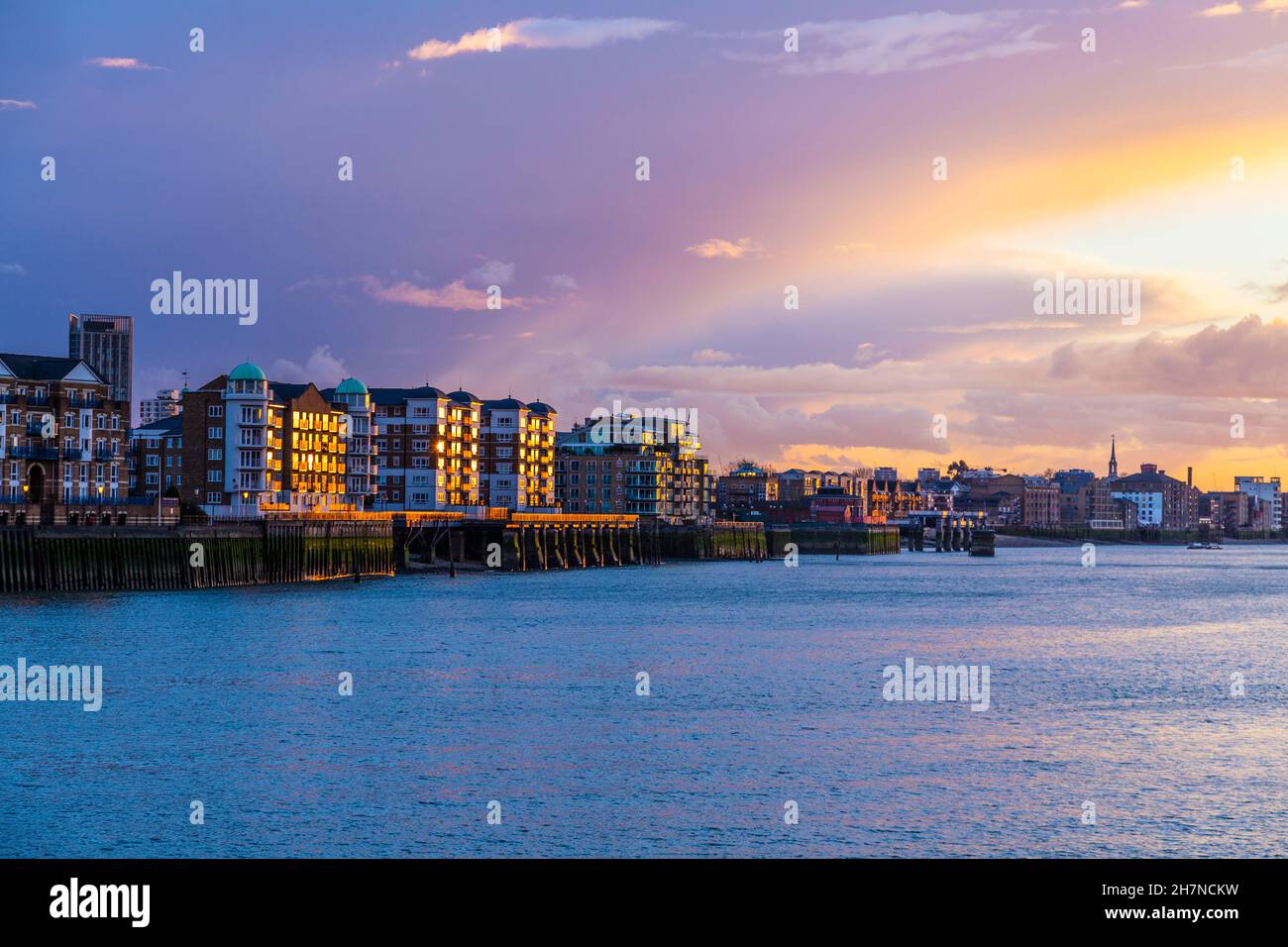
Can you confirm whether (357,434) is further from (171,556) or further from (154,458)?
(171,556)

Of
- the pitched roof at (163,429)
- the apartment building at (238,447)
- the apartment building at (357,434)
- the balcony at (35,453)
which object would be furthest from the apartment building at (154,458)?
the balcony at (35,453)

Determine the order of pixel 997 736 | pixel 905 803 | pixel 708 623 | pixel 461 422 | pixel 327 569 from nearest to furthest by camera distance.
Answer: pixel 905 803, pixel 997 736, pixel 708 623, pixel 327 569, pixel 461 422

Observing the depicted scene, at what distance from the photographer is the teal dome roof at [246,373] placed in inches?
5645

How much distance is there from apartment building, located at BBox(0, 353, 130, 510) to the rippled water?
110ft

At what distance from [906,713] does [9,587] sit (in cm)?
6751

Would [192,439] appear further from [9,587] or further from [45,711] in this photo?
[45,711]

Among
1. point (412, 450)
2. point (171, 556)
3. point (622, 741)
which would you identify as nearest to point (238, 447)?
point (171, 556)

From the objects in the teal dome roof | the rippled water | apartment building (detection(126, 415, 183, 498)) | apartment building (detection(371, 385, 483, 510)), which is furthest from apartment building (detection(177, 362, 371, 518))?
the rippled water

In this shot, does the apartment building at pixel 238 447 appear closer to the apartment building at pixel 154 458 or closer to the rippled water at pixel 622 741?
the apartment building at pixel 154 458

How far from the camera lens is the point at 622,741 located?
42.5m

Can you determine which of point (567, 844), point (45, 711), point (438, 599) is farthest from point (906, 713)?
point (438, 599)

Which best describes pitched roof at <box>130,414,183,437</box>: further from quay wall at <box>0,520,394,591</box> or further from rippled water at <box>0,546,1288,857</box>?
rippled water at <box>0,546,1288,857</box>

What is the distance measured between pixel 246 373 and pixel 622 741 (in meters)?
110

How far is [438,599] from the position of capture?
354ft
